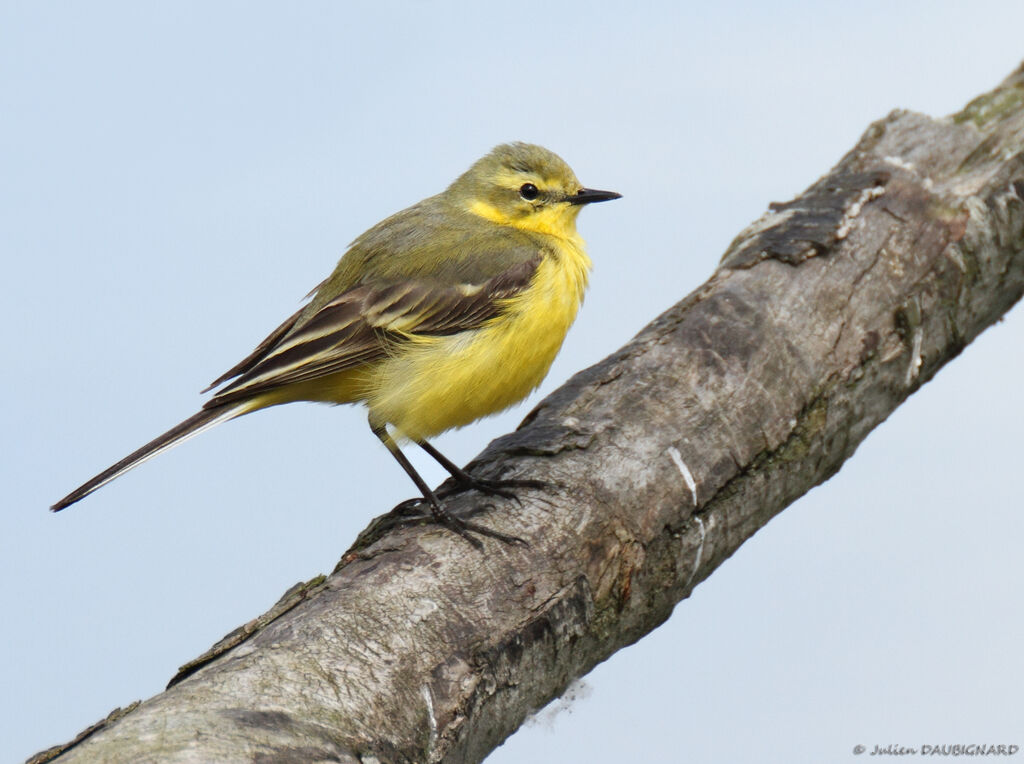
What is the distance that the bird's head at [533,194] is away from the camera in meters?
6.70

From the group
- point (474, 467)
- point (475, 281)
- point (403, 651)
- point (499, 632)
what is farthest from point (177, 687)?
point (475, 281)

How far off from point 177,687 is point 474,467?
229cm

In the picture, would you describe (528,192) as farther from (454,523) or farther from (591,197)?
(454,523)

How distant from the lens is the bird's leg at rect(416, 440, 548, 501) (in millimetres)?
5660

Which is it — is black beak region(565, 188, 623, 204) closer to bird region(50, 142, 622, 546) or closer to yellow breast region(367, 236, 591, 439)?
bird region(50, 142, 622, 546)

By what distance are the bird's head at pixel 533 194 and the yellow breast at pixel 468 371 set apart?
794 mm

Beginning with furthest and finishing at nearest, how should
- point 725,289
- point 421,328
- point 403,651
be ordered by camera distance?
point 725,289, point 421,328, point 403,651

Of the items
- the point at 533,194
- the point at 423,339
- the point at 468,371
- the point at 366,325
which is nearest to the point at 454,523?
the point at 468,371

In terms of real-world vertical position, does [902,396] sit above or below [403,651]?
below

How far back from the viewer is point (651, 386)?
247 inches

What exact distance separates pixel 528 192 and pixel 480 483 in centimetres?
190

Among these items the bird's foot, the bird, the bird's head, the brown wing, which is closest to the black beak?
Result: the bird's head

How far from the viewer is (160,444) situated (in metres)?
5.30

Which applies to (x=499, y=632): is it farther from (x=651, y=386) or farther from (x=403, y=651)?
(x=651, y=386)
